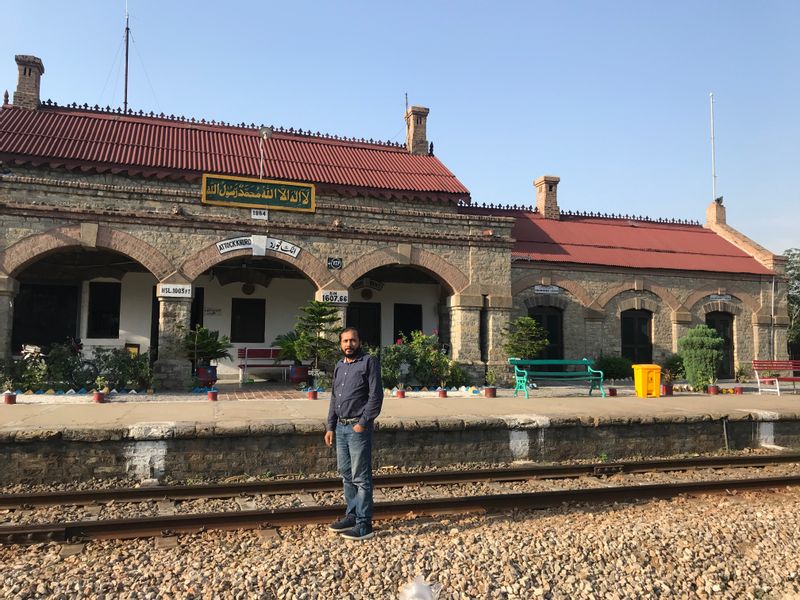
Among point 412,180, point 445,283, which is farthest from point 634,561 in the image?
point 412,180

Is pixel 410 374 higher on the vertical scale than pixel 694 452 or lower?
higher

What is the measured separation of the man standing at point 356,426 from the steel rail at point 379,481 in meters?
1.60

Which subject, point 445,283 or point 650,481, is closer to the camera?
point 650,481

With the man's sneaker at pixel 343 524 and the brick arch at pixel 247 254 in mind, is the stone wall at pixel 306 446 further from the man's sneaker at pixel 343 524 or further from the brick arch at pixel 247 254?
the brick arch at pixel 247 254

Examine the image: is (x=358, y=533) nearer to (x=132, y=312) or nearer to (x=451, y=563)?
(x=451, y=563)

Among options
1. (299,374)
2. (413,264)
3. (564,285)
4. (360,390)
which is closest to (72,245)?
(299,374)

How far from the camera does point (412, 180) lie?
61.6 ft

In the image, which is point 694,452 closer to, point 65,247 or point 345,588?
point 345,588

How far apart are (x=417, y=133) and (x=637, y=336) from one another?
35.0 ft

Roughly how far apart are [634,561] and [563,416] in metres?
4.33

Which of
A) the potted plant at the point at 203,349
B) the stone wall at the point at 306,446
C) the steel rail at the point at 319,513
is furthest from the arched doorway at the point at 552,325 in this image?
the steel rail at the point at 319,513

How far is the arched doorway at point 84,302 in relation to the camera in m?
15.7

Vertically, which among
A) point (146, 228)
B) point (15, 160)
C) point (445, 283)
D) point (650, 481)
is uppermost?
point (15, 160)

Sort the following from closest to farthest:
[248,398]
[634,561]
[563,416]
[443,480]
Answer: [634,561] < [443,480] < [563,416] < [248,398]
